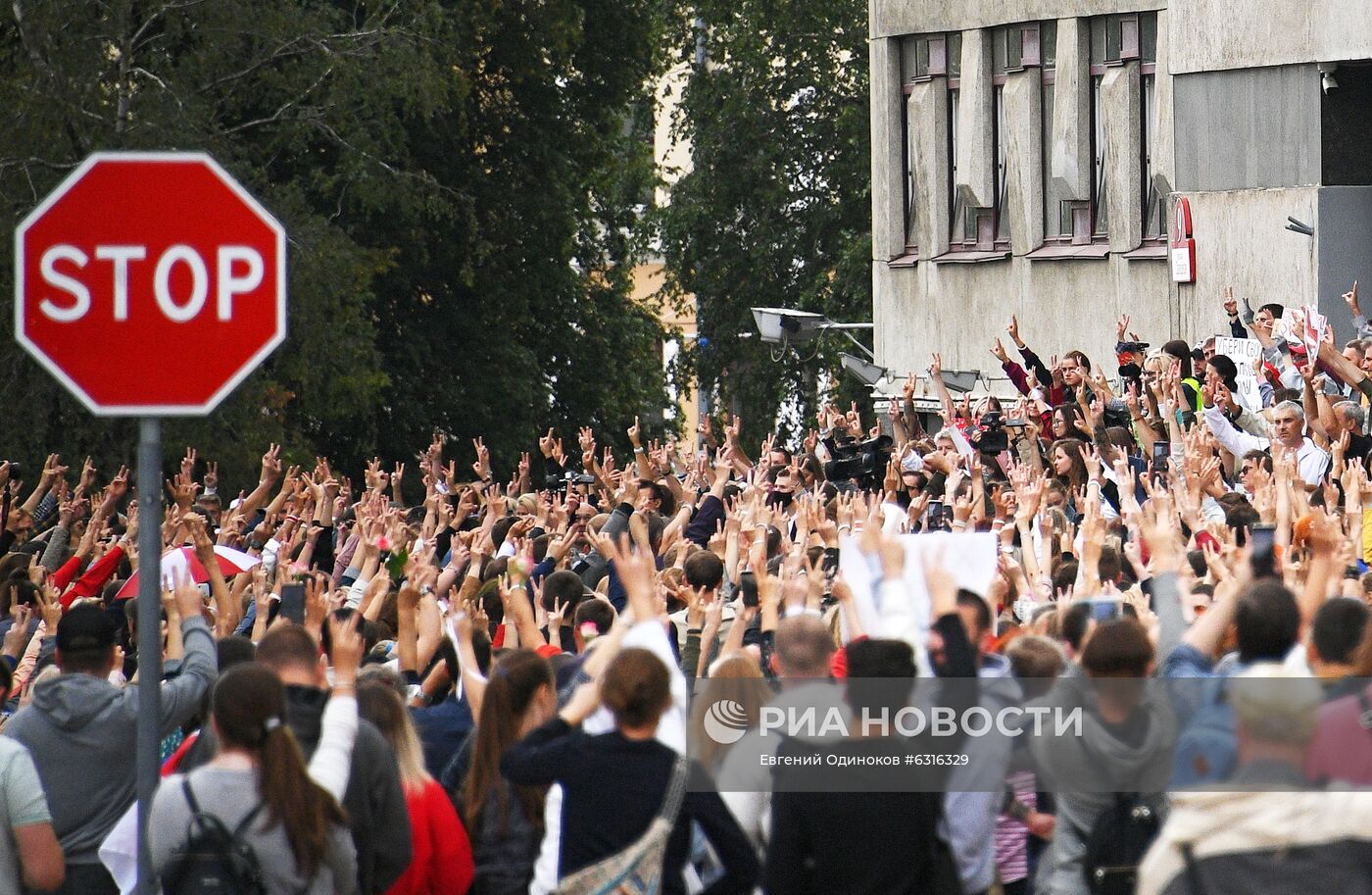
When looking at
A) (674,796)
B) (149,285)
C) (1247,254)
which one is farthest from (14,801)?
(1247,254)

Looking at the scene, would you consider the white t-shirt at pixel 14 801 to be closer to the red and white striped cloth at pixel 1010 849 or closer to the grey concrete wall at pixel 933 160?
the red and white striped cloth at pixel 1010 849

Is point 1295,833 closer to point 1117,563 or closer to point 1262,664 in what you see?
point 1262,664

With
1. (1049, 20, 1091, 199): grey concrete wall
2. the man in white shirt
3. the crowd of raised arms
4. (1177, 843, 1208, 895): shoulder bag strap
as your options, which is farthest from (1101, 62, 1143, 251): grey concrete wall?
(1177, 843, 1208, 895): shoulder bag strap

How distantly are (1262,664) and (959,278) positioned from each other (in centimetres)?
2547

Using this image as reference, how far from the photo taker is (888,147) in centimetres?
3319

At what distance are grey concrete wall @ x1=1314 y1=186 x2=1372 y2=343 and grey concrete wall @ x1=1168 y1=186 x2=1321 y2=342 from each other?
107mm

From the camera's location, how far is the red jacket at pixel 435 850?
7004 millimetres

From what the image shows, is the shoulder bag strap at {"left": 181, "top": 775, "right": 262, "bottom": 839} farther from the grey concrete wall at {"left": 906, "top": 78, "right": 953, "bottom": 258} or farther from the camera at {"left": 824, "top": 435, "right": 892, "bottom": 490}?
the grey concrete wall at {"left": 906, "top": 78, "right": 953, "bottom": 258}

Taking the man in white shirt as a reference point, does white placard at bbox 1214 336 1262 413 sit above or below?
above

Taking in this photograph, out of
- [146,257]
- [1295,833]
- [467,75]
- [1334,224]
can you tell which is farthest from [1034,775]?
[467,75]

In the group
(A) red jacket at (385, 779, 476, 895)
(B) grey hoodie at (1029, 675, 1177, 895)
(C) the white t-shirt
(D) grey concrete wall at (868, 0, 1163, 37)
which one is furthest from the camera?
(D) grey concrete wall at (868, 0, 1163, 37)

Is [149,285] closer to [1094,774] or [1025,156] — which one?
[1094,774]

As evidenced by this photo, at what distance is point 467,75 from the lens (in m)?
34.9

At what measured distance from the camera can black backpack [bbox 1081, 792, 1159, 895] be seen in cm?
646
